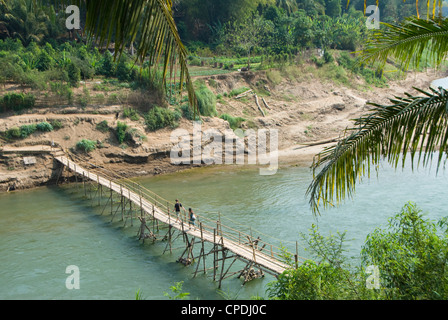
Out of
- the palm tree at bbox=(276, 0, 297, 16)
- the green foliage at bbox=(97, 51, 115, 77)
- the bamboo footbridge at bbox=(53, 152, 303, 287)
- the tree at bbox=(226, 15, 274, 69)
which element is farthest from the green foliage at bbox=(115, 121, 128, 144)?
the palm tree at bbox=(276, 0, 297, 16)

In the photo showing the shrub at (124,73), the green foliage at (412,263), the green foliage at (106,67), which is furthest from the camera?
the green foliage at (106,67)

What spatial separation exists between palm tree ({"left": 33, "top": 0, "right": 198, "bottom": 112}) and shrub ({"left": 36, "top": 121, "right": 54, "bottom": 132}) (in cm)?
3379

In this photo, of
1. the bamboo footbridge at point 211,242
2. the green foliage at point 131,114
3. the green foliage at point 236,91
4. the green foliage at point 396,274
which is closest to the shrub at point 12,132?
the bamboo footbridge at point 211,242

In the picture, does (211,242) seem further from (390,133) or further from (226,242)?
(390,133)

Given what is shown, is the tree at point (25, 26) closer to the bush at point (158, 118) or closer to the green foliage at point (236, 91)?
the bush at point (158, 118)

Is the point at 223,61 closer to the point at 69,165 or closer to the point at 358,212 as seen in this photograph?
the point at 69,165

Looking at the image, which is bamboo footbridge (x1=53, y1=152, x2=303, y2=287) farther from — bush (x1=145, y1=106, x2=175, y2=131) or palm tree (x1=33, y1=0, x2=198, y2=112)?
bush (x1=145, y1=106, x2=175, y2=131)

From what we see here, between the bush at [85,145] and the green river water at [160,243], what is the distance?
377cm

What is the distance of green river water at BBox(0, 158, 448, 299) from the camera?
17469 millimetres

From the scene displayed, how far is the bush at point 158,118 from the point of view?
39281 millimetres

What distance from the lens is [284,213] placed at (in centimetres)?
2458

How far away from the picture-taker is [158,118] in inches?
1560

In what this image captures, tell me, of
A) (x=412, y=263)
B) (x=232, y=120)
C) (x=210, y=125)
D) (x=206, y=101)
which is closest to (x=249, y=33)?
(x=206, y=101)
